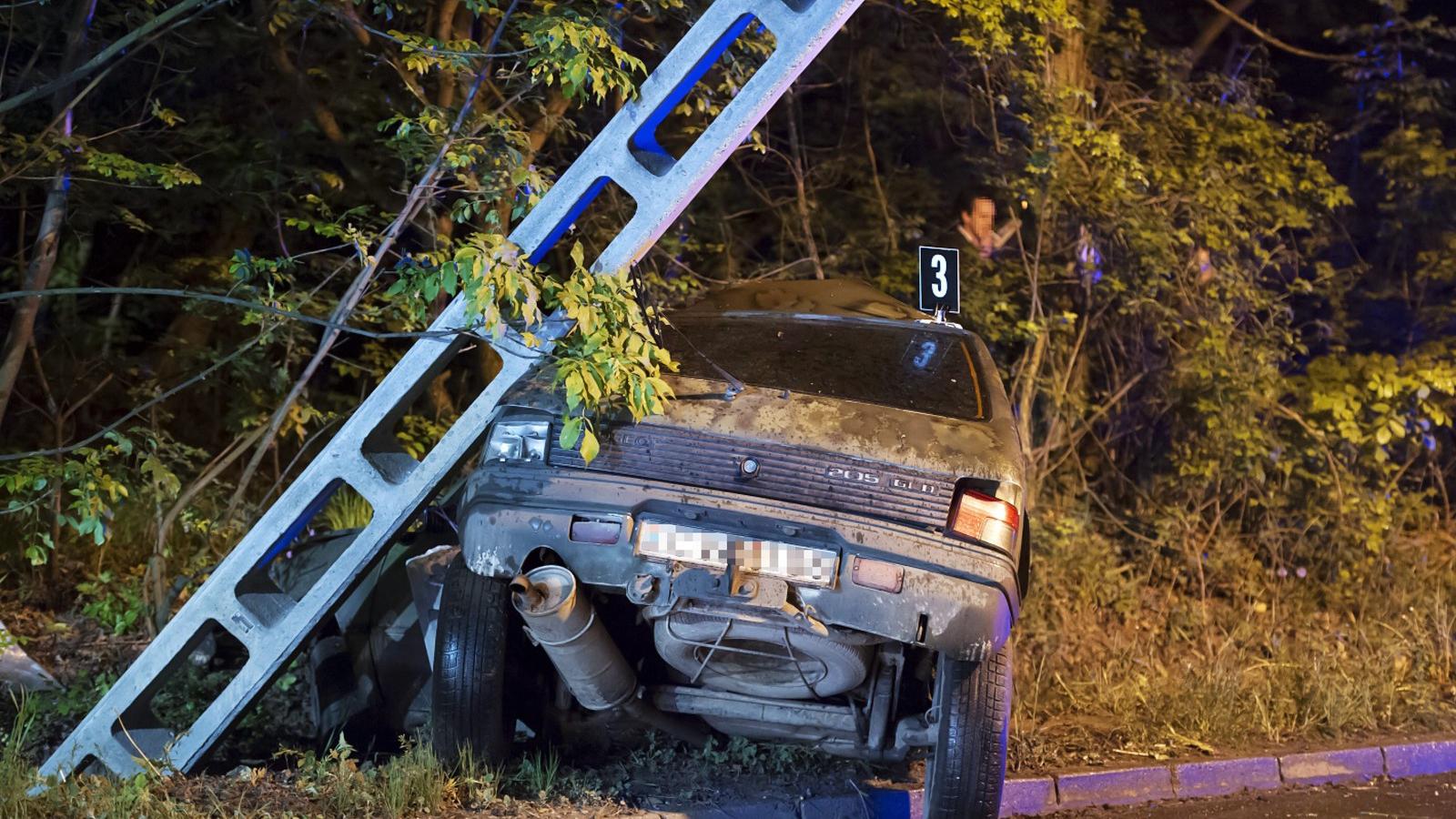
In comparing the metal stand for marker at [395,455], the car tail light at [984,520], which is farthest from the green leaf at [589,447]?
the car tail light at [984,520]

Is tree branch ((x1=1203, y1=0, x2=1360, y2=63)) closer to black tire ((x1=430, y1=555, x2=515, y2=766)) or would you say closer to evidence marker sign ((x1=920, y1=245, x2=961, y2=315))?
evidence marker sign ((x1=920, y1=245, x2=961, y2=315))

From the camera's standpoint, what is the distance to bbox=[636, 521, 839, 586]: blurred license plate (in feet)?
14.7

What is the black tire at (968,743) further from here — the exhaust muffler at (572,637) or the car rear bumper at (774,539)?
the exhaust muffler at (572,637)

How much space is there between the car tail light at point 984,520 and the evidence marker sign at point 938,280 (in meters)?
2.04

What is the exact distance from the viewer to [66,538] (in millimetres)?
7898

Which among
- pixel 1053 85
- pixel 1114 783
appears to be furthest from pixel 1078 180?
pixel 1114 783

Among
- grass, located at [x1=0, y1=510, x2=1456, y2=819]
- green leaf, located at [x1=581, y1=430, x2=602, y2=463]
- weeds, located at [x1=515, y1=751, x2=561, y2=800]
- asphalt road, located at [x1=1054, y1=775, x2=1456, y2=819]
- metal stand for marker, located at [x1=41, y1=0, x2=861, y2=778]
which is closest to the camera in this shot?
green leaf, located at [x1=581, y1=430, x2=602, y2=463]

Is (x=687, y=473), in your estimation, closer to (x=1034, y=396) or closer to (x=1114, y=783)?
(x=1114, y=783)

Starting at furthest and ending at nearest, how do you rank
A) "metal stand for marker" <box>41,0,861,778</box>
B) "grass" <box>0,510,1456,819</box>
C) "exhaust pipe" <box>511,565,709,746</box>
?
"metal stand for marker" <box>41,0,861,778</box> → "grass" <box>0,510,1456,819</box> → "exhaust pipe" <box>511,565,709,746</box>

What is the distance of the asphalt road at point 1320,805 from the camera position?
5.92 meters

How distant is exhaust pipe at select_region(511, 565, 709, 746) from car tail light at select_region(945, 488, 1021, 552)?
130 centimetres

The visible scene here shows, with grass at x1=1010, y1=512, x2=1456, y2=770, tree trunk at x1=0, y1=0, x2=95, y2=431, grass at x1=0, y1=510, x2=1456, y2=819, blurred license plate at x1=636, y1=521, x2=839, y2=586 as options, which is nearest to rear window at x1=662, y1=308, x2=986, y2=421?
blurred license plate at x1=636, y1=521, x2=839, y2=586

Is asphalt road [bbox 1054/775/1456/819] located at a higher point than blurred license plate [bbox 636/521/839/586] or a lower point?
lower

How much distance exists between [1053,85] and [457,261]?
5.99 m
